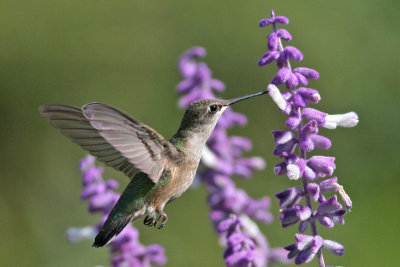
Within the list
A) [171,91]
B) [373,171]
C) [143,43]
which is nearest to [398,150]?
[373,171]

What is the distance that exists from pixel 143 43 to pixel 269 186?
291cm

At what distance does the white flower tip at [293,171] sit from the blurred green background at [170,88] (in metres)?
4.15

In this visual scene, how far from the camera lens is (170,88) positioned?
911 cm

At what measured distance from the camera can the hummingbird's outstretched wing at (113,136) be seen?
3.86 m

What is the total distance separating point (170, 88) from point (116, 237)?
4.95 m

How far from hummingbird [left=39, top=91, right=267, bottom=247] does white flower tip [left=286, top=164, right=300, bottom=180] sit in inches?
31.4

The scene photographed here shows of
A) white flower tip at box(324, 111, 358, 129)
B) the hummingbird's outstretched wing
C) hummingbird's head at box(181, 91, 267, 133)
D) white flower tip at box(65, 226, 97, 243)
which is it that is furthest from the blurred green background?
white flower tip at box(324, 111, 358, 129)

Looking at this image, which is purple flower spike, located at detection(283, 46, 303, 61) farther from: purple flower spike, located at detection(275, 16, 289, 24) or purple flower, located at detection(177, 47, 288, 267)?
purple flower, located at detection(177, 47, 288, 267)

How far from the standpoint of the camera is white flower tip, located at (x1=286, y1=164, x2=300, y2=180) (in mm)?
3244

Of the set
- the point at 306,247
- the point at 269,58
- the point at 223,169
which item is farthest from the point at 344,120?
the point at 223,169

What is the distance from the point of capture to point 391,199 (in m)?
7.52

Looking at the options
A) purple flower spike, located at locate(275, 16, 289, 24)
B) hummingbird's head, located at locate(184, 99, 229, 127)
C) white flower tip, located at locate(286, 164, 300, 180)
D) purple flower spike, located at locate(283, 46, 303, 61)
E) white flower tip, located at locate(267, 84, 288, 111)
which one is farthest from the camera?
hummingbird's head, located at locate(184, 99, 229, 127)

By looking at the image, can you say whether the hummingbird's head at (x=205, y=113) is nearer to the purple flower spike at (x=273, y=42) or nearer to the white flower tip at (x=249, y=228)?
the white flower tip at (x=249, y=228)

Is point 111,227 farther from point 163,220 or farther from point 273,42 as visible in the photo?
point 273,42
